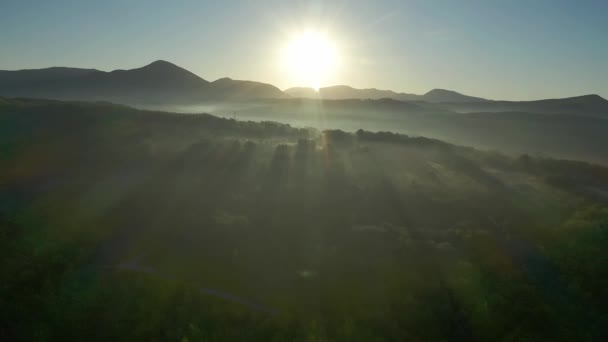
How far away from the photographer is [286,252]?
64.3 ft

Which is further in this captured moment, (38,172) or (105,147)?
(105,147)

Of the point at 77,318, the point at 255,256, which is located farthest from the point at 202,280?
the point at 77,318

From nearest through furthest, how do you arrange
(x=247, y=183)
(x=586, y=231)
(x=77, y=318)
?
(x=77, y=318) < (x=586, y=231) < (x=247, y=183)

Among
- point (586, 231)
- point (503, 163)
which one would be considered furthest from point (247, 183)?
point (503, 163)

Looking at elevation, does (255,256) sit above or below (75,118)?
below

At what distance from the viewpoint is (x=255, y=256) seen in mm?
18953

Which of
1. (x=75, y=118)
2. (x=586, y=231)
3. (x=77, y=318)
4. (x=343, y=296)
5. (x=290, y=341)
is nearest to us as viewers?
(x=290, y=341)

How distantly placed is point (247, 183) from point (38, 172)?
622 inches

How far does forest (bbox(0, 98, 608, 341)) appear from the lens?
577 inches

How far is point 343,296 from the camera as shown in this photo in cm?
1599

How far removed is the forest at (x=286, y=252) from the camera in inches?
577

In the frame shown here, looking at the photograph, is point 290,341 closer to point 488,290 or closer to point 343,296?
point 343,296

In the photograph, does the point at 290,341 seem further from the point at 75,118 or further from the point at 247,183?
the point at 75,118

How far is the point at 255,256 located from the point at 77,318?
739cm
